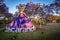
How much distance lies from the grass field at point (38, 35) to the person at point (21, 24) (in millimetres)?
44

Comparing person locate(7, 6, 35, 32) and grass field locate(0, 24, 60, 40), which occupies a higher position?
person locate(7, 6, 35, 32)

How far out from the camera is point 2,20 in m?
1.59

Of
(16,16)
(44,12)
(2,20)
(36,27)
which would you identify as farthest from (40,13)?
(2,20)

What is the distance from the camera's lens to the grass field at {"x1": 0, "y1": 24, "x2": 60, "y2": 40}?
1.57 metres

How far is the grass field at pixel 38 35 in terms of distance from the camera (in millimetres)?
1565

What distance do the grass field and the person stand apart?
0.14 feet

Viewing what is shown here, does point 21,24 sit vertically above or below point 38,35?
above

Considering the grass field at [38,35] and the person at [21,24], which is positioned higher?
the person at [21,24]

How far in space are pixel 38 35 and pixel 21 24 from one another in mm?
216

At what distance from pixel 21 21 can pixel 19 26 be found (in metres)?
0.06

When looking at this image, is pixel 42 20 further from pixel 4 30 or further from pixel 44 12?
pixel 4 30

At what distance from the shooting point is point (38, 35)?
1572mm

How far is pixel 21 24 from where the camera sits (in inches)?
61.7

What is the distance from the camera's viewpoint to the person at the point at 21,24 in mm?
1562
